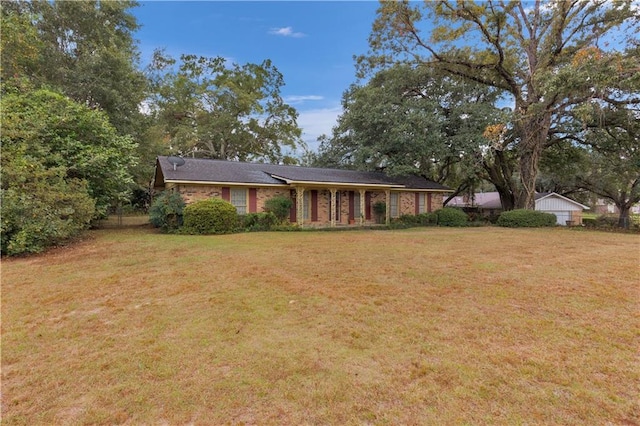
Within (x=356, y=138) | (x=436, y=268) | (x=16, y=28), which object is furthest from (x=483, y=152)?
(x=16, y=28)

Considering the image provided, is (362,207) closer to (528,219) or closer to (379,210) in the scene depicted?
(379,210)

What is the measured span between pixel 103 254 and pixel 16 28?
11674 mm

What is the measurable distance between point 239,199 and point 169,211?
3.22 metres

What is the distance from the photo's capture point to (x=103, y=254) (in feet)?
26.6

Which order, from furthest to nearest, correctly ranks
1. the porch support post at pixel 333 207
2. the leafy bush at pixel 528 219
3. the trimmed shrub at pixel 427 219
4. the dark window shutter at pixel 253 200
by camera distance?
the trimmed shrub at pixel 427 219 → the leafy bush at pixel 528 219 → the porch support post at pixel 333 207 → the dark window shutter at pixel 253 200

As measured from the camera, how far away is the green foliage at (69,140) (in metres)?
9.37

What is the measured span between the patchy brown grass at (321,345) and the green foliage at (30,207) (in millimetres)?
1972

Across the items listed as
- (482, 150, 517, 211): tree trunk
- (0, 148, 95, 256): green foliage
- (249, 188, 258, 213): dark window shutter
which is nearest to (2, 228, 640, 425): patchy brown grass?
(0, 148, 95, 256): green foliage

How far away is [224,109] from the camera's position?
2850 cm

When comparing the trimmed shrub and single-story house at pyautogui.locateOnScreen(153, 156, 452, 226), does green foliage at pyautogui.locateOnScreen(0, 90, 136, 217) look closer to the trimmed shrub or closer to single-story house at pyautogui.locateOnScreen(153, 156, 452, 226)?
single-story house at pyautogui.locateOnScreen(153, 156, 452, 226)

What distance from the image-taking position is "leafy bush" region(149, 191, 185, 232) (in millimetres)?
13047

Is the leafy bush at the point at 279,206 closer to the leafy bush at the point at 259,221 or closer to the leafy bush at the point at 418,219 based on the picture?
the leafy bush at the point at 259,221

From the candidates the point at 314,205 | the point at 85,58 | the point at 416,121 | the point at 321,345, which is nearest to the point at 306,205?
the point at 314,205

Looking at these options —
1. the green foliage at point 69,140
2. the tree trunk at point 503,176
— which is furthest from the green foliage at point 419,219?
the green foliage at point 69,140
